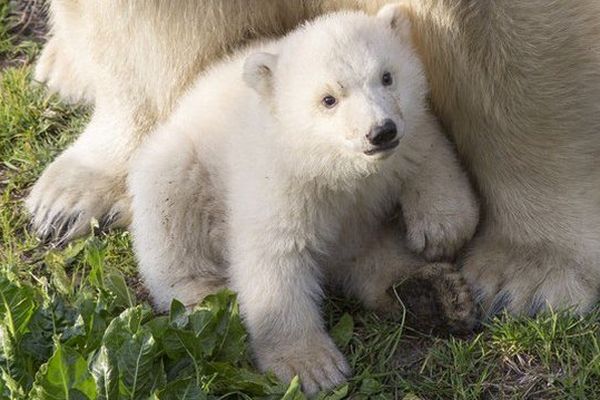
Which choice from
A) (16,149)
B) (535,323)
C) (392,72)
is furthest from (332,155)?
(16,149)

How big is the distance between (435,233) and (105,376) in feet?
3.59

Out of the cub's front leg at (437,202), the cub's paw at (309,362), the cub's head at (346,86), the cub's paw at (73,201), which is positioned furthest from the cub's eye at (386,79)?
the cub's paw at (73,201)

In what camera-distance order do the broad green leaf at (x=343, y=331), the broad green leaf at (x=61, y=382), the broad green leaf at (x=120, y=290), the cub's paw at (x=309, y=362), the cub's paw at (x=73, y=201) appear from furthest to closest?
the cub's paw at (x=73, y=201) < the broad green leaf at (x=120, y=290) < the broad green leaf at (x=343, y=331) < the cub's paw at (x=309, y=362) < the broad green leaf at (x=61, y=382)

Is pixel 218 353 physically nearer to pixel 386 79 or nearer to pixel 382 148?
pixel 382 148

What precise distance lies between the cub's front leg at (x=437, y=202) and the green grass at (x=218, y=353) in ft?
0.88

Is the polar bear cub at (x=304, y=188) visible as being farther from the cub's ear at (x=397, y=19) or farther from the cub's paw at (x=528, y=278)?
the cub's paw at (x=528, y=278)

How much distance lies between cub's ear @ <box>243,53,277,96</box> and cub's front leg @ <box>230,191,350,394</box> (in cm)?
31

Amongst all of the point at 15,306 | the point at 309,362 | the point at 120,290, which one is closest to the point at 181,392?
the point at 309,362

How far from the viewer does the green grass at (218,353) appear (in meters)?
3.43

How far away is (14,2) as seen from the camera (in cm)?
592

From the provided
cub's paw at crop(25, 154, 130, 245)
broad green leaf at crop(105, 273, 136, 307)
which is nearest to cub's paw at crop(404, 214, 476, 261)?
broad green leaf at crop(105, 273, 136, 307)

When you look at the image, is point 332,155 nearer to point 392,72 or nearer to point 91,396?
point 392,72

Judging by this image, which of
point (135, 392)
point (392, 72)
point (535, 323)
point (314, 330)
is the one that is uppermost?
point (392, 72)

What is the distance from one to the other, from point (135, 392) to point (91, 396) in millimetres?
157
